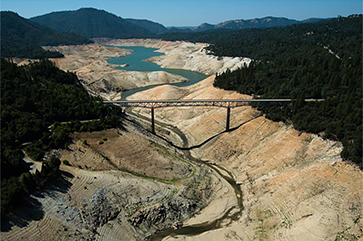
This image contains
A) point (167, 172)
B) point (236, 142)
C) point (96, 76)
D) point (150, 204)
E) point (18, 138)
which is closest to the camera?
point (150, 204)

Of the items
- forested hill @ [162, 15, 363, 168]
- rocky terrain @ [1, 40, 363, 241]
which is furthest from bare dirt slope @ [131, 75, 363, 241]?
forested hill @ [162, 15, 363, 168]

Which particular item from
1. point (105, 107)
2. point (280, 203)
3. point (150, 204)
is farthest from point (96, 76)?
point (280, 203)

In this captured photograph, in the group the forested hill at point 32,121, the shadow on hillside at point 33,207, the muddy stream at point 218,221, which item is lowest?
the muddy stream at point 218,221

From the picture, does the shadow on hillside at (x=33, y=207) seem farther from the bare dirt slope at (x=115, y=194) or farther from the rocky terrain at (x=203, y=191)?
the rocky terrain at (x=203, y=191)

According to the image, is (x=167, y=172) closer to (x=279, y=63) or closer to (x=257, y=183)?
(x=257, y=183)

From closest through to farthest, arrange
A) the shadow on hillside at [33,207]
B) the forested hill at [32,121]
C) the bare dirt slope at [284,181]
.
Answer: the shadow on hillside at [33,207] → the forested hill at [32,121] → the bare dirt slope at [284,181]

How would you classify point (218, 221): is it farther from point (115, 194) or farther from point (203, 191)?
point (115, 194)

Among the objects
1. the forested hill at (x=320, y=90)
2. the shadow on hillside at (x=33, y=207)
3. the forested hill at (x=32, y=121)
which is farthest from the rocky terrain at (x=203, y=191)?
the forested hill at (x=320, y=90)
